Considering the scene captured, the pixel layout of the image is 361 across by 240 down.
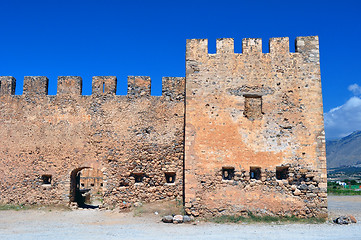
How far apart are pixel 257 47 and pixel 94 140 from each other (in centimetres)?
715

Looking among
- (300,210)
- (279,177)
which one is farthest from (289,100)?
(300,210)

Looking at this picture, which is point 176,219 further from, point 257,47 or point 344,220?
point 257,47

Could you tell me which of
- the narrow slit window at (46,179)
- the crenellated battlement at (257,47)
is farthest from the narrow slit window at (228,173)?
the narrow slit window at (46,179)

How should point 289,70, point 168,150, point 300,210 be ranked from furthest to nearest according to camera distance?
point 168,150 < point 289,70 < point 300,210

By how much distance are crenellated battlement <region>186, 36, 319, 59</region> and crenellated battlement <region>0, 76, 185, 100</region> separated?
1738 mm

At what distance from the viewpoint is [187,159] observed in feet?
37.8

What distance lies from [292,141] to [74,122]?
27.3 feet

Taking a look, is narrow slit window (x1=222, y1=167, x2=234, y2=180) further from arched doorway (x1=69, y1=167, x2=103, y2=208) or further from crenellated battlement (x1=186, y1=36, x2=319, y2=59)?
arched doorway (x1=69, y1=167, x2=103, y2=208)

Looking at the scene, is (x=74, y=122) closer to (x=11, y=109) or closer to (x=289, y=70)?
(x=11, y=109)

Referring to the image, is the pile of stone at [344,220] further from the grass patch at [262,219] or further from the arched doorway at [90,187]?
the arched doorway at [90,187]

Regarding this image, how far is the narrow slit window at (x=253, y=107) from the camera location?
11.8m

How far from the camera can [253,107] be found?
1186cm

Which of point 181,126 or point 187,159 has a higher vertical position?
point 181,126

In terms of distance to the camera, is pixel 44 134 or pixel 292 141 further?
pixel 44 134
